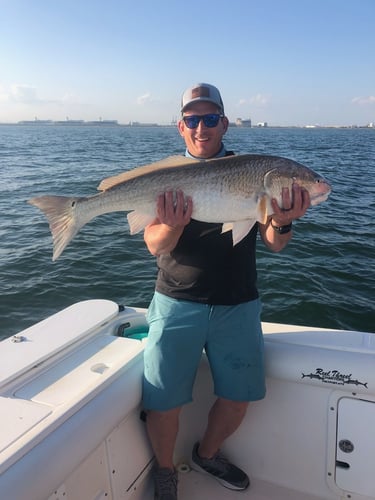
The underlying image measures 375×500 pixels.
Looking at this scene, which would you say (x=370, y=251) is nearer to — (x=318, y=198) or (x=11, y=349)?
(x=318, y=198)

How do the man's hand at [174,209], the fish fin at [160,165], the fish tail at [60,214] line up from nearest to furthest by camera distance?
the man's hand at [174,209] < the fish fin at [160,165] < the fish tail at [60,214]

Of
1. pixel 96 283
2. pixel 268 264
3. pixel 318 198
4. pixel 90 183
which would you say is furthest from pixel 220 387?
pixel 90 183

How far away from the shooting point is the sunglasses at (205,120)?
356 cm

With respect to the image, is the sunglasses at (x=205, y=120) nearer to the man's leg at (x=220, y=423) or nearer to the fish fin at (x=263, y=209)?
the fish fin at (x=263, y=209)

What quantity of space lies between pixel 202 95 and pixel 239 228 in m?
1.19

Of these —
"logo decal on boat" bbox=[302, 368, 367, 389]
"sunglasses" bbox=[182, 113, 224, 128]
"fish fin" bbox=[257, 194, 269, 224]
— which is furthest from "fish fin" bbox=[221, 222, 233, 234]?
"logo decal on boat" bbox=[302, 368, 367, 389]

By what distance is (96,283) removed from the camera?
999 centimetres

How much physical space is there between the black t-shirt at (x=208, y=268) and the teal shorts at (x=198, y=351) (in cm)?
9

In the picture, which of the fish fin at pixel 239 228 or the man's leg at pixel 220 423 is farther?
the man's leg at pixel 220 423

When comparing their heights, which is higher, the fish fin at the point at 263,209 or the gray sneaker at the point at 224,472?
the fish fin at the point at 263,209

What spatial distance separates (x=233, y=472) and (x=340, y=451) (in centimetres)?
96

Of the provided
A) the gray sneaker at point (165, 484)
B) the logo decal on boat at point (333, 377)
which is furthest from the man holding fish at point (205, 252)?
the logo decal on boat at point (333, 377)

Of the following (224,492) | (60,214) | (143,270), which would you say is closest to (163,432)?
(224,492)

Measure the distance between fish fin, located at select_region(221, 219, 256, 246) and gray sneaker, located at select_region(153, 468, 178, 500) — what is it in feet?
6.60
